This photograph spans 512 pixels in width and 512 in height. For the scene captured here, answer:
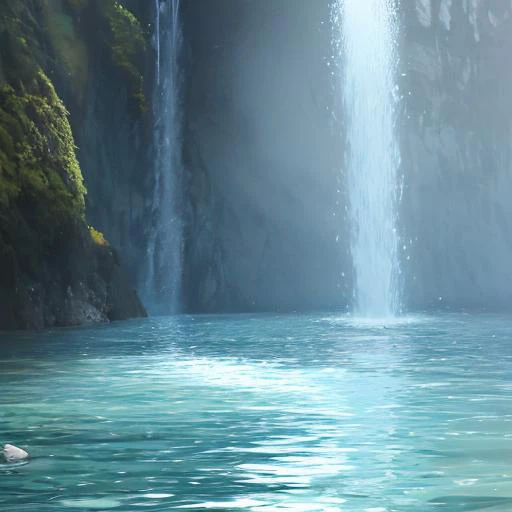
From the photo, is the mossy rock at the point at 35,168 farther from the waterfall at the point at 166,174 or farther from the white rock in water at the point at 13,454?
the white rock in water at the point at 13,454

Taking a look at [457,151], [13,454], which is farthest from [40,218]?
[457,151]

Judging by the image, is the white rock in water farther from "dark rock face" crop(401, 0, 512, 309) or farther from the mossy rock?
"dark rock face" crop(401, 0, 512, 309)

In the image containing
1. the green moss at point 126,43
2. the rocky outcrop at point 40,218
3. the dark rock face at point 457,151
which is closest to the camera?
the rocky outcrop at point 40,218

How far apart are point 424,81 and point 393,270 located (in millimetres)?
10300

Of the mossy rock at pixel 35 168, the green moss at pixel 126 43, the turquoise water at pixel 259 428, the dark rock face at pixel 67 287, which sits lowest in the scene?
the turquoise water at pixel 259 428

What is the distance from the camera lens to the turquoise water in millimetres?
8055

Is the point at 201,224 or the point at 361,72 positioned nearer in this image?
the point at 201,224

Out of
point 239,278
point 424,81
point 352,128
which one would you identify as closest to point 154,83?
point 239,278

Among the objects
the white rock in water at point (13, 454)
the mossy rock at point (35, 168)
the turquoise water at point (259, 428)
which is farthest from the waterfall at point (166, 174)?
the white rock in water at point (13, 454)

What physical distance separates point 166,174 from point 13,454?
40668mm

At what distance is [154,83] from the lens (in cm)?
4984

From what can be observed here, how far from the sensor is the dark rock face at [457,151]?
63438 mm

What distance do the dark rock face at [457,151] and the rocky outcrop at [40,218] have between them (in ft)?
94.3

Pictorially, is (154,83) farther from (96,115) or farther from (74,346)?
(74,346)
